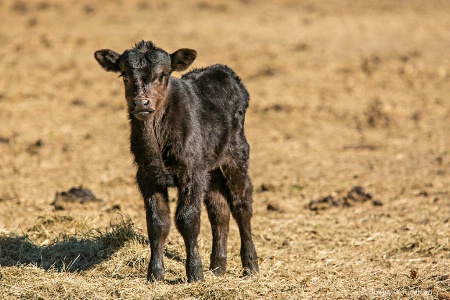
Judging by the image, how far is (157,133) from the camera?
7.60 meters

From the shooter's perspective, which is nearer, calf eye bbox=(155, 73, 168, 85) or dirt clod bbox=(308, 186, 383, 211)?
calf eye bbox=(155, 73, 168, 85)

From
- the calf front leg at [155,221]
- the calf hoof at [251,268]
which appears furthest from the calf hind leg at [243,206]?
the calf front leg at [155,221]

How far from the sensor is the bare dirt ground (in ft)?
26.9

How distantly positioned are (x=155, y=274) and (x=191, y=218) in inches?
26.5

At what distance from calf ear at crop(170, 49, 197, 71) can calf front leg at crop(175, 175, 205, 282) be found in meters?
1.24

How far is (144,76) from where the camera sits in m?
7.41

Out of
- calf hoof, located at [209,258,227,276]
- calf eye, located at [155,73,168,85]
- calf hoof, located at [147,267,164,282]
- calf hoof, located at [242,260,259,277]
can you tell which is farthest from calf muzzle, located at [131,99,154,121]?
calf hoof, located at [242,260,259,277]

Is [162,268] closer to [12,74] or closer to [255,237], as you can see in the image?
[255,237]

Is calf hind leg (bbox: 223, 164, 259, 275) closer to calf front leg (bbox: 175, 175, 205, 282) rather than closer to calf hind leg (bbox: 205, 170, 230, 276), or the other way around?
calf hind leg (bbox: 205, 170, 230, 276)

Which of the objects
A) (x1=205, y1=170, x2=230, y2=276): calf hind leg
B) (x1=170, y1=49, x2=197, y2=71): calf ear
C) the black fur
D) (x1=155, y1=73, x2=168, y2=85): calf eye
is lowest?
(x1=205, y1=170, x2=230, y2=276): calf hind leg

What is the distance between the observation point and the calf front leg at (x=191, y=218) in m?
7.71

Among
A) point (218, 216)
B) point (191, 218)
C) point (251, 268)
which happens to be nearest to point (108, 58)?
point (191, 218)

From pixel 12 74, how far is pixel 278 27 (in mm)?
8773

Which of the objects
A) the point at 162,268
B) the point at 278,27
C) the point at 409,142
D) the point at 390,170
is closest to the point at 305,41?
the point at 278,27
